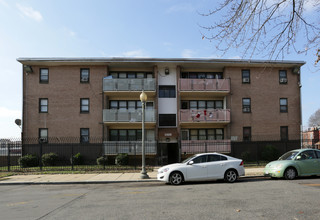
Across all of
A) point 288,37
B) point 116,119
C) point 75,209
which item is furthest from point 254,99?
point 75,209

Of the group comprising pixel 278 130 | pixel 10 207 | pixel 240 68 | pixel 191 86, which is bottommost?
pixel 10 207

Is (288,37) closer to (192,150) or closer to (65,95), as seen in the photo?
(192,150)

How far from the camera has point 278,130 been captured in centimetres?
2550

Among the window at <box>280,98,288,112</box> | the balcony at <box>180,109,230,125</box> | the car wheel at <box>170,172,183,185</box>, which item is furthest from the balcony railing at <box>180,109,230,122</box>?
→ the car wheel at <box>170,172,183,185</box>

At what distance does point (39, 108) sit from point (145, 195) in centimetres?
1899

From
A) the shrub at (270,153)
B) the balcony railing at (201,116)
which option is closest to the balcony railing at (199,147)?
the balcony railing at (201,116)

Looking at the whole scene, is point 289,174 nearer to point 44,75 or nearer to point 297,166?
point 297,166

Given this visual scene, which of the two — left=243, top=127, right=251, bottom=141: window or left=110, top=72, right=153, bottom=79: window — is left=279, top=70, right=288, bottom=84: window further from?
left=110, top=72, right=153, bottom=79: window

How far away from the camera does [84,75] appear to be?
2464 cm

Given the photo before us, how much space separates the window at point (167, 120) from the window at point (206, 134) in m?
2.26

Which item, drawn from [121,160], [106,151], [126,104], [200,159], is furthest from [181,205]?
[126,104]

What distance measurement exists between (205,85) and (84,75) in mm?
11702

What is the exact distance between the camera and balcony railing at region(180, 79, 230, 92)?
24.2 meters

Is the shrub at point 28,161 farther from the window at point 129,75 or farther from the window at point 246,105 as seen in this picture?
the window at point 246,105
